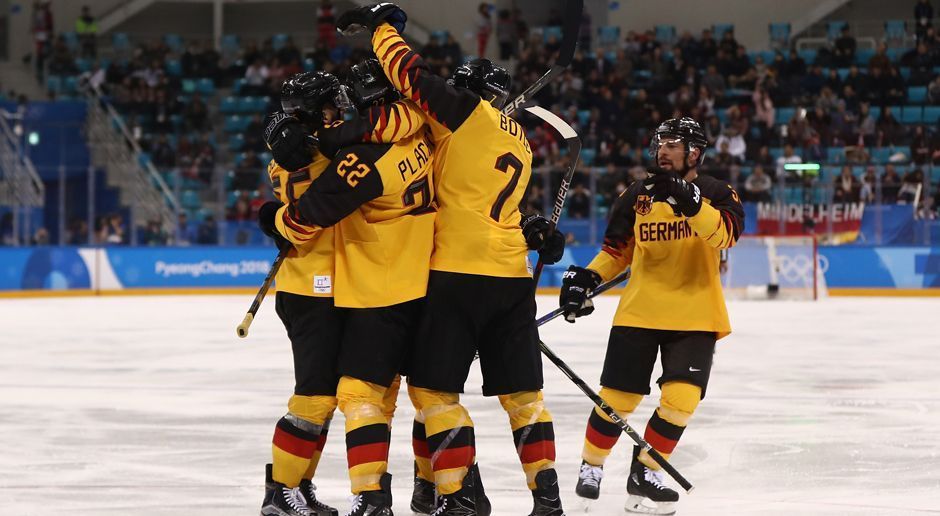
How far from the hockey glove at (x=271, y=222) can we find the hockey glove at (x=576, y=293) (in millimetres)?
908

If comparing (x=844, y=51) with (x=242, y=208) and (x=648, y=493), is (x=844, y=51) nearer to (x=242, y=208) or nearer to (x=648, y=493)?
(x=242, y=208)

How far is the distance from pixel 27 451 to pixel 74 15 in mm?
18152

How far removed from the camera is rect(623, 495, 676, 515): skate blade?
394cm

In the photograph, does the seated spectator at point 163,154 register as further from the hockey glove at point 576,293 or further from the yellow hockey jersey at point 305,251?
the yellow hockey jersey at point 305,251

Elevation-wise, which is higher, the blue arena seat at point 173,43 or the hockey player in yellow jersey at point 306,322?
the blue arena seat at point 173,43

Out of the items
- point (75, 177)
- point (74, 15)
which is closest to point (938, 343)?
point (75, 177)

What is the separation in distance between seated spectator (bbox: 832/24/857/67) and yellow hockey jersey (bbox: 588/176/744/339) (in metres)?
15.0

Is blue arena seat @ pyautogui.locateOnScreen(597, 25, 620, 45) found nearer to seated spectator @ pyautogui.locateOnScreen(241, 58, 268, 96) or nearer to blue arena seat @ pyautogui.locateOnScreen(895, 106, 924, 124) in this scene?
blue arena seat @ pyautogui.locateOnScreen(895, 106, 924, 124)

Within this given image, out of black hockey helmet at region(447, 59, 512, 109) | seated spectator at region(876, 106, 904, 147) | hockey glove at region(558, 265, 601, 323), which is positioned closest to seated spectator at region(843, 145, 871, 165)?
seated spectator at region(876, 106, 904, 147)

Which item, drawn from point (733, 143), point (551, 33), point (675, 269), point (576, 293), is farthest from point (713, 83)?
point (576, 293)

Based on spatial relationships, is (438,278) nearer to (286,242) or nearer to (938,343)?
(286,242)

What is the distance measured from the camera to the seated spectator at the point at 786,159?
46.2ft

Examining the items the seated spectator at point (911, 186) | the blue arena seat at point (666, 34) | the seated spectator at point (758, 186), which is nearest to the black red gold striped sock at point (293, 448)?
the seated spectator at point (758, 186)

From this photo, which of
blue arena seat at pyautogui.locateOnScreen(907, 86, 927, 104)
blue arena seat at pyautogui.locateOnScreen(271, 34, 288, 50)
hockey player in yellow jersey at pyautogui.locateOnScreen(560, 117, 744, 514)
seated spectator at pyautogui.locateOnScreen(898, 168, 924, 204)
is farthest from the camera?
blue arena seat at pyautogui.locateOnScreen(271, 34, 288, 50)
